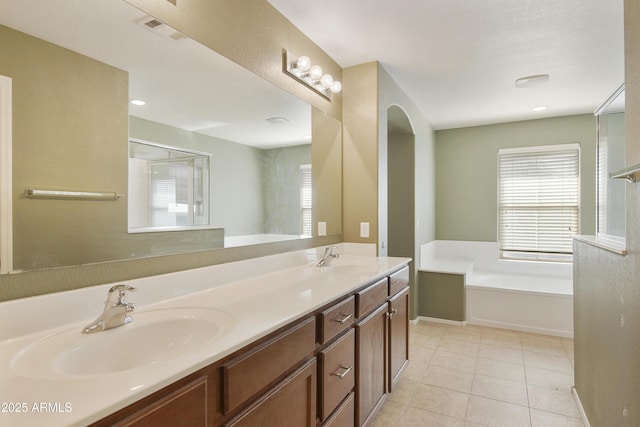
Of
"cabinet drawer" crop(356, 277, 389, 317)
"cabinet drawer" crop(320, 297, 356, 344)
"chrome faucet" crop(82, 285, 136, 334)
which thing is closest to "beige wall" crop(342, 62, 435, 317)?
"cabinet drawer" crop(356, 277, 389, 317)

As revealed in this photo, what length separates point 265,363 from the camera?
1039mm

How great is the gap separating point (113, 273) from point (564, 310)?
4.00m

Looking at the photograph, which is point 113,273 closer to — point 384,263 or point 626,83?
point 384,263

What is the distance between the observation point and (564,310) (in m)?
3.40

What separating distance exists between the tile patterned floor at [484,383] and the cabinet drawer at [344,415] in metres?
0.49

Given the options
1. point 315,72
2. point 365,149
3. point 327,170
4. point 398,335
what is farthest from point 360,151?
point 398,335

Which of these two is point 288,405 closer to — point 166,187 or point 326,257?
point 166,187

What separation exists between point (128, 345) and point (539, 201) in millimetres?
4722

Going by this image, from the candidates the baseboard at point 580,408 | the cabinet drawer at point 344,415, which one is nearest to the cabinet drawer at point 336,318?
the cabinet drawer at point 344,415

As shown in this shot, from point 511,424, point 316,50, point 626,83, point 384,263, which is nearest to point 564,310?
point 511,424

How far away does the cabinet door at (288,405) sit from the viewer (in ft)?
3.25

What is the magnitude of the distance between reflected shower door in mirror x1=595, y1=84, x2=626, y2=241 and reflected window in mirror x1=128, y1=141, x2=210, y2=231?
2.02 meters

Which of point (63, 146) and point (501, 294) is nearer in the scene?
point (63, 146)

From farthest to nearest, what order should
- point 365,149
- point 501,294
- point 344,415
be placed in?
1. point 501,294
2. point 365,149
3. point 344,415
